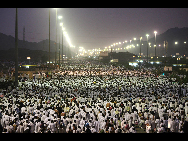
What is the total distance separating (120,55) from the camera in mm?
110750

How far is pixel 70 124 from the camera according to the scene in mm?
11156

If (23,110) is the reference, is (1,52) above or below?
above

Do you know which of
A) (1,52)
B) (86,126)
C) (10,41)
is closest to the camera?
(86,126)

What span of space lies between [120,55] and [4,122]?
101 m
